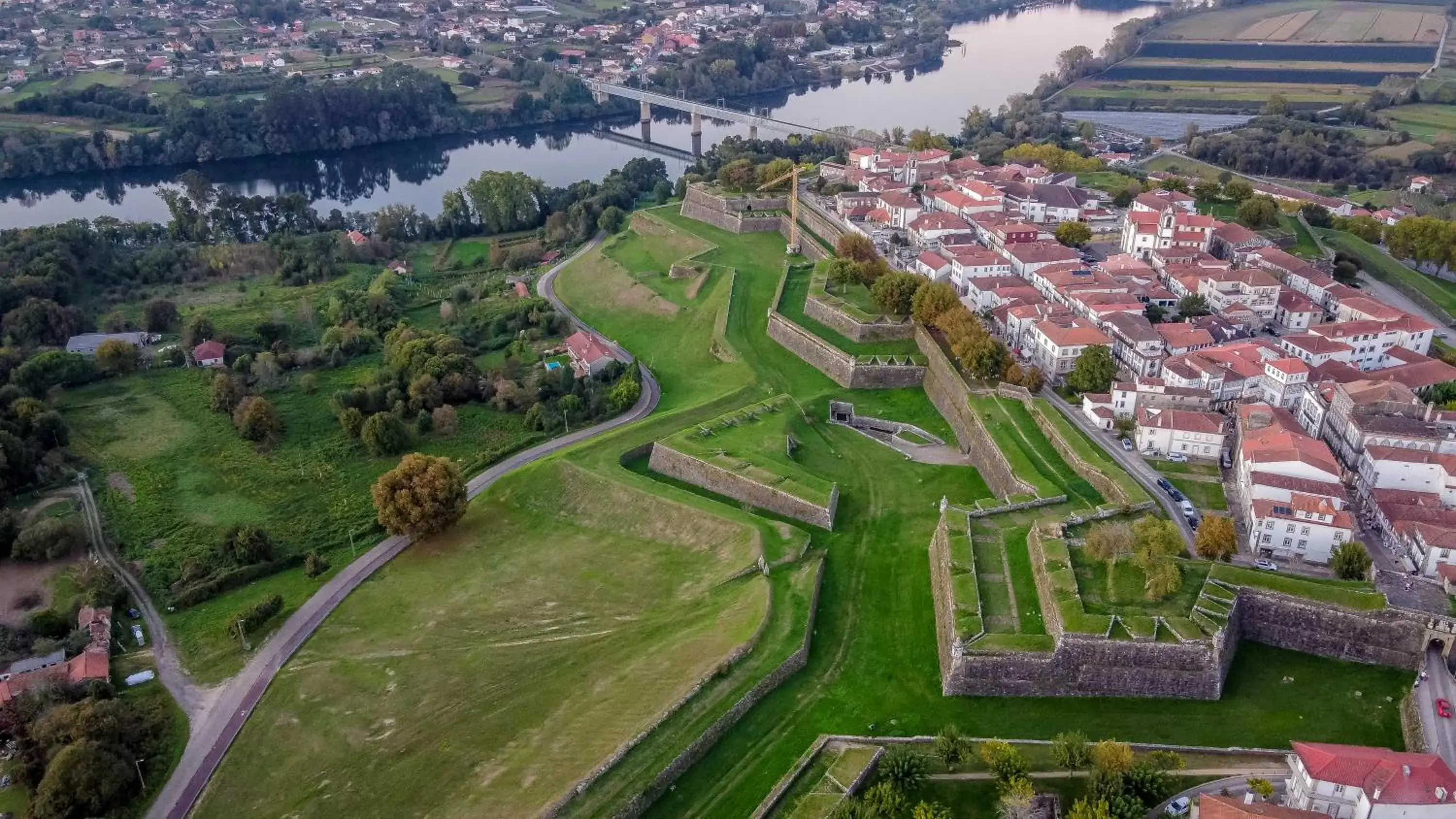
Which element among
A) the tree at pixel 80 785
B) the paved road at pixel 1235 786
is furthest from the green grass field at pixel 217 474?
the paved road at pixel 1235 786

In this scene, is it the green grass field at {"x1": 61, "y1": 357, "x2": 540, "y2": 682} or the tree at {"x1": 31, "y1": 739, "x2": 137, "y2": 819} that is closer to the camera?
the tree at {"x1": 31, "y1": 739, "x2": 137, "y2": 819}

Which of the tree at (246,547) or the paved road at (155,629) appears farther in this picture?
the tree at (246,547)

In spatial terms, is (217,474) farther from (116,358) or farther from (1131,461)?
(1131,461)

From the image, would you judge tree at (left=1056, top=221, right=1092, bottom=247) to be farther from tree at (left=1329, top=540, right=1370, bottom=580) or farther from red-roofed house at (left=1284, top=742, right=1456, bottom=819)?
red-roofed house at (left=1284, top=742, right=1456, bottom=819)

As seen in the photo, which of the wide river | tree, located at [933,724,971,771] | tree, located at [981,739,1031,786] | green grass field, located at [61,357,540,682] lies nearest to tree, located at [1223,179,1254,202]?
the wide river

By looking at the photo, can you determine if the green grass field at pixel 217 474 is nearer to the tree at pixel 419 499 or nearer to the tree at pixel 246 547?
the tree at pixel 246 547

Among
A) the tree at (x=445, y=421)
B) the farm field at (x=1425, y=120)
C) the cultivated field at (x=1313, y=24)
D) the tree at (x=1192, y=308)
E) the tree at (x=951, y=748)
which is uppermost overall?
the cultivated field at (x=1313, y=24)
